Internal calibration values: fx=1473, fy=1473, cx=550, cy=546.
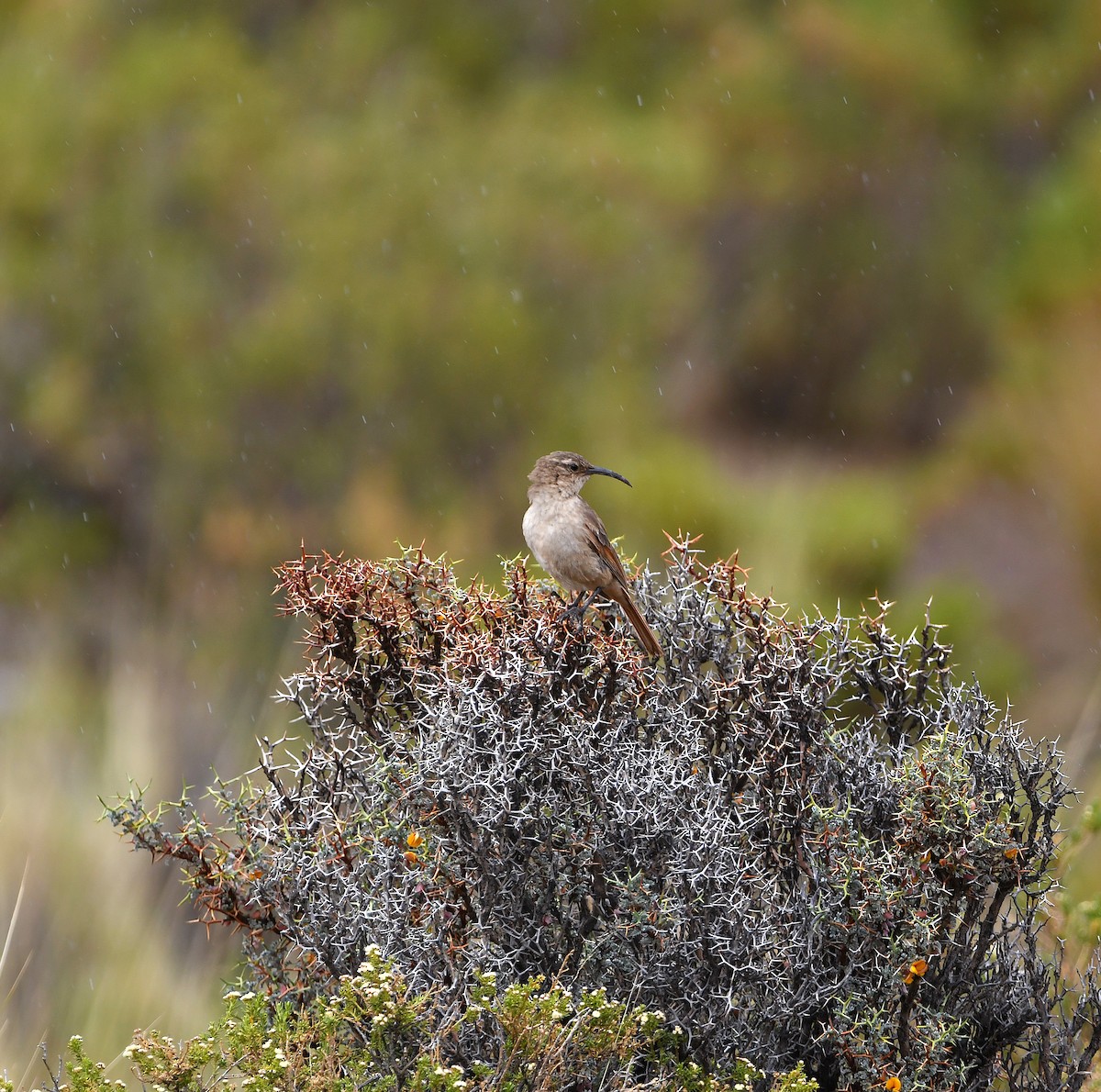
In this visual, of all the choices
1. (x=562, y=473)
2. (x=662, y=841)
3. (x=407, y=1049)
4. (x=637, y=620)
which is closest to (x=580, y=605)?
(x=637, y=620)

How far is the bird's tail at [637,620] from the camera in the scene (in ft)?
10.2

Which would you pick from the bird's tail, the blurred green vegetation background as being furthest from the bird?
the blurred green vegetation background

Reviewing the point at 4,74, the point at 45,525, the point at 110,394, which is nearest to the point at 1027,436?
the point at 110,394

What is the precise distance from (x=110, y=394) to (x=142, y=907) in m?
7.56

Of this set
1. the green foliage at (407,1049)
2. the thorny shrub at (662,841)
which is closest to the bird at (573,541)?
the thorny shrub at (662,841)

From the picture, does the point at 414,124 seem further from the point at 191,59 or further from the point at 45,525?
the point at 45,525

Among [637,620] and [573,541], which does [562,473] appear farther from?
[637,620]

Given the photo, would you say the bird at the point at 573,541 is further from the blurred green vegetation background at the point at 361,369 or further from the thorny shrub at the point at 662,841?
the blurred green vegetation background at the point at 361,369

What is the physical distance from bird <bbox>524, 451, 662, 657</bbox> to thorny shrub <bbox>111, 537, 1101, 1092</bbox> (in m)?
0.28

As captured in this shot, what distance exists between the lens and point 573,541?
3387mm

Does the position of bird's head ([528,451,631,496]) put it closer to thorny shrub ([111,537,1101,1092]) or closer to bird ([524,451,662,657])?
bird ([524,451,662,657])

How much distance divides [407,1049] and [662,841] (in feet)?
1.84

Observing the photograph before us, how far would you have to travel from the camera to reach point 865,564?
937cm

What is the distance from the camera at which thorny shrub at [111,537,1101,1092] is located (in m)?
2.61
